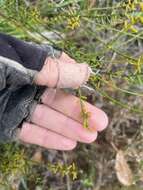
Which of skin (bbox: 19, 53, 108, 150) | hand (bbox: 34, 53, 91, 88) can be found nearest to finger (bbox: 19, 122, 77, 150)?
skin (bbox: 19, 53, 108, 150)

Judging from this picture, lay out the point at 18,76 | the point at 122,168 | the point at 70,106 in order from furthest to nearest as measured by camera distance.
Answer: the point at 122,168
the point at 70,106
the point at 18,76

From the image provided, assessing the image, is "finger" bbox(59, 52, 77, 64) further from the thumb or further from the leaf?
the leaf

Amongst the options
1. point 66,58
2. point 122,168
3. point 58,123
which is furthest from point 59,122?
point 122,168

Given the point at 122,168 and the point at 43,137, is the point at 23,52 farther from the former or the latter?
the point at 122,168

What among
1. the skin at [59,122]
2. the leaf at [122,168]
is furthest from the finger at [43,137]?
the leaf at [122,168]

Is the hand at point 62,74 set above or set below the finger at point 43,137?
above

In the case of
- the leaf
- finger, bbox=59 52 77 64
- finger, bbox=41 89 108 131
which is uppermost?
finger, bbox=59 52 77 64

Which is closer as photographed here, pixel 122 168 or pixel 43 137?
pixel 43 137

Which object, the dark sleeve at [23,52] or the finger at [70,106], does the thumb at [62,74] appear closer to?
the dark sleeve at [23,52]
